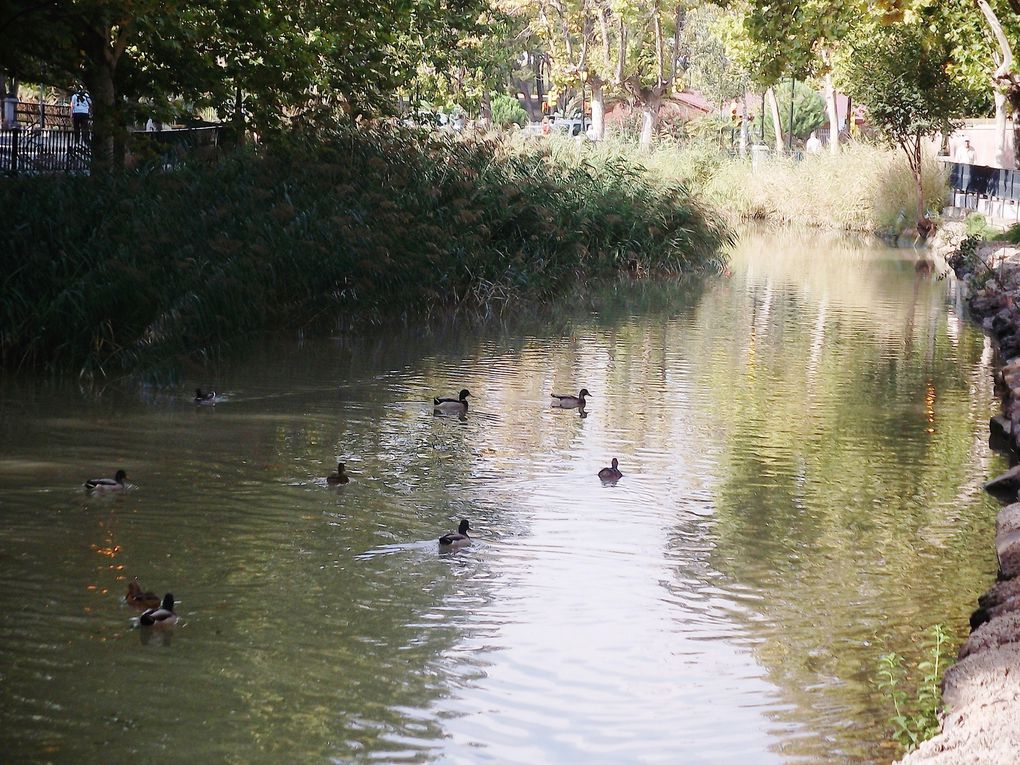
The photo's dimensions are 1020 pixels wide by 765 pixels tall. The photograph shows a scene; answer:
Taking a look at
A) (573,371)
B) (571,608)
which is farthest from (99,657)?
(573,371)

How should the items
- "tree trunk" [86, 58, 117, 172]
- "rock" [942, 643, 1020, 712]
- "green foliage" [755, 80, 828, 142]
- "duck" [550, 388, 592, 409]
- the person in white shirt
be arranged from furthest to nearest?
1. "green foliage" [755, 80, 828, 142]
2. the person in white shirt
3. "tree trunk" [86, 58, 117, 172]
4. "duck" [550, 388, 592, 409]
5. "rock" [942, 643, 1020, 712]

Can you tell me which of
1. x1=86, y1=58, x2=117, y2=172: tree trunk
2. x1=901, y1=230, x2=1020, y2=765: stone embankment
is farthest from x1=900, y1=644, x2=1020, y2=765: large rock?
x1=86, y1=58, x2=117, y2=172: tree trunk

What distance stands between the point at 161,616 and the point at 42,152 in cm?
1684

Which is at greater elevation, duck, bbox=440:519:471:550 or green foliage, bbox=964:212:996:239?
green foliage, bbox=964:212:996:239

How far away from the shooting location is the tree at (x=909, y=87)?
36688 millimetres

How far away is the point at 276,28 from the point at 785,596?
14753 millimetres

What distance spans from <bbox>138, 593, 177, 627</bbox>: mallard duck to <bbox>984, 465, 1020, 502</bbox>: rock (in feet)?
21.4

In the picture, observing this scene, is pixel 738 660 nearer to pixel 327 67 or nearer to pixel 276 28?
pixel 276 28

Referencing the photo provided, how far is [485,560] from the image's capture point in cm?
891

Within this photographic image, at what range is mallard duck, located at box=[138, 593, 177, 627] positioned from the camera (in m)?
7.48

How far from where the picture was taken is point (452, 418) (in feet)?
44.1

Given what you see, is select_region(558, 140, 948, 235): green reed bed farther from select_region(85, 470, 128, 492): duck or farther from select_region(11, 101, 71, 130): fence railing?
select_region(85, 470, 128, 492): duck

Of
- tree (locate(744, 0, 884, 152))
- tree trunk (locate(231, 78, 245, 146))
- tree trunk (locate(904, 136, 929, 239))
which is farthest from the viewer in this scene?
tree trunk (locate(904, 136, 929, 239))

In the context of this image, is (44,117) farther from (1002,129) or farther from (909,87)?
(1002,129)
